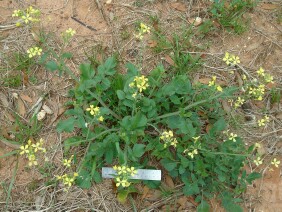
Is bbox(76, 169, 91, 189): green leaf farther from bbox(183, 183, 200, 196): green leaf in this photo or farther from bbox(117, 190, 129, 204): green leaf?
bbox(183, 183, 200, 196): green leaf

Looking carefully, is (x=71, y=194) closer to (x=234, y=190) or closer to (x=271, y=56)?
(x=234, y=190)

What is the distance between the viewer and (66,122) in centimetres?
306

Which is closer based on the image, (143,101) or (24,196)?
(143,101)

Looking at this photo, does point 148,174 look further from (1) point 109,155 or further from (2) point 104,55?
(2) point 104,55

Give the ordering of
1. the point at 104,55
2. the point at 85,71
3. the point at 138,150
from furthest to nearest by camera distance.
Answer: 1. the point at 104,55
2. the point at 85,71
3. the point at 138,150

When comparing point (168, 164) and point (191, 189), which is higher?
point (168, 164)

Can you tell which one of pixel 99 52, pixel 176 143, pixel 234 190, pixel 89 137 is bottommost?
pixel 234 190

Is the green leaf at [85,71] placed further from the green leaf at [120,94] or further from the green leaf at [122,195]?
the green leaf at [122,195]

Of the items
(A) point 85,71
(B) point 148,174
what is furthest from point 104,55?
(B) point 148,174

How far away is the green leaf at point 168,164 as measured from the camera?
10.5ft

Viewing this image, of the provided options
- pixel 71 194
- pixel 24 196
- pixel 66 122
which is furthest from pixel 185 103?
pixel 24 196

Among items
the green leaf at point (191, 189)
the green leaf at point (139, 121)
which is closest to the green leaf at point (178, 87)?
the green leaf at point (139, 121)

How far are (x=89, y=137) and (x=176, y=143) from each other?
2.38 feet

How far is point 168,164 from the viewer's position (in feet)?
10.5
